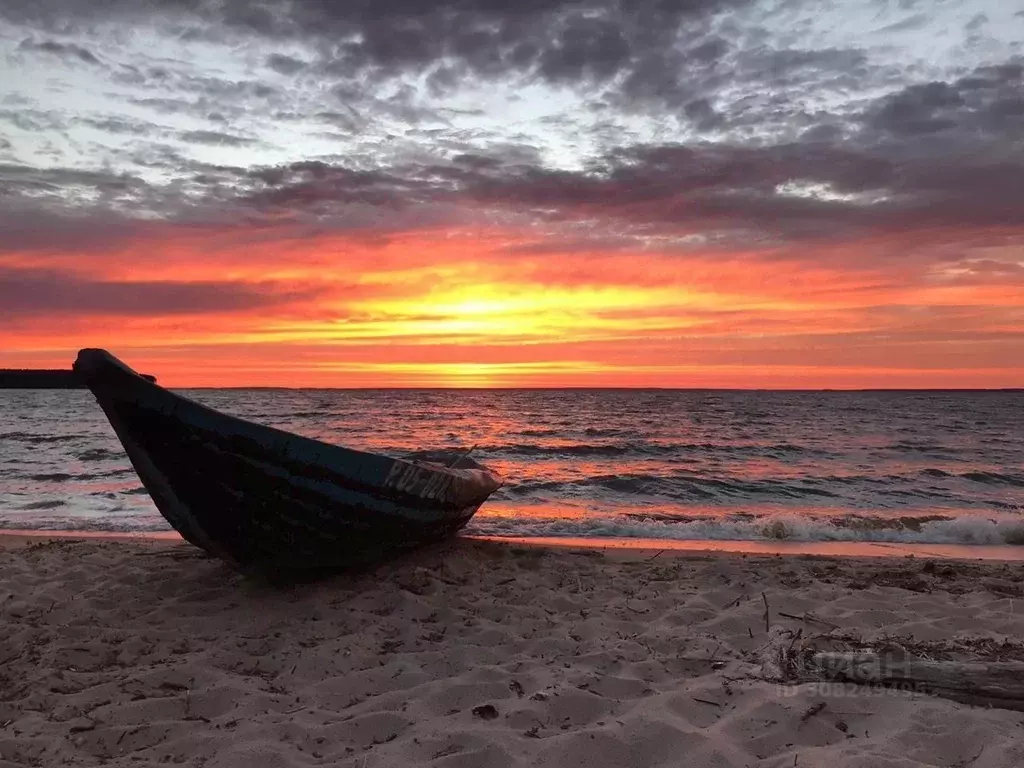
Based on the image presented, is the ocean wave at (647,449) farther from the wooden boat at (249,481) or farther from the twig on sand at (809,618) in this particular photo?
the twig on sand at (809,618)

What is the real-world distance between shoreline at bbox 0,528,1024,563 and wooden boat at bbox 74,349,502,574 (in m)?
3.23

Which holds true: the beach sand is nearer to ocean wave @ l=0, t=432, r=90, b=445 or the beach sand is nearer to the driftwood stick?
the driftwood stick

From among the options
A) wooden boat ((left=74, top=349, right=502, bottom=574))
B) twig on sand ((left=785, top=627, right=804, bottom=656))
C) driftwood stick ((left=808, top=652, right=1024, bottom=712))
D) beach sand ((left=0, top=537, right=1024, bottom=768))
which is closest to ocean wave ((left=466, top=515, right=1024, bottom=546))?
beach sand ((left=0, top=537, right=1024, bottom=768))

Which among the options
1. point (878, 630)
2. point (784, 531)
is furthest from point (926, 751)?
point (784, 531)

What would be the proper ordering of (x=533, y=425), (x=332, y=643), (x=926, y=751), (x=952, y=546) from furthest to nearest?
(x=533, y=425)
(x=952, y=546)
(x=332, y=643)
(x=926, y=751)

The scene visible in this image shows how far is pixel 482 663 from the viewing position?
13.6 ft

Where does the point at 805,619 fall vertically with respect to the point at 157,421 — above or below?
below

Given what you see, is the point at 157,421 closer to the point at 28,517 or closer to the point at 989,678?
the point at 989,678

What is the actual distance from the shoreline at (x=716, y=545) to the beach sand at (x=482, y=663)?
72.6 inches

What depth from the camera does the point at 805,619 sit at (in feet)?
15.7

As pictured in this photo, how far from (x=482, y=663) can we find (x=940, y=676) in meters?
2.45

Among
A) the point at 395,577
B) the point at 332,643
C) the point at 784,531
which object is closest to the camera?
the point at 332,643

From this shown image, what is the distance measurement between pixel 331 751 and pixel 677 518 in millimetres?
9014

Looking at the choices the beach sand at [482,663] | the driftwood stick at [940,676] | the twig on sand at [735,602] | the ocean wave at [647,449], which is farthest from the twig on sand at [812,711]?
the ocean wave at [647,449]
